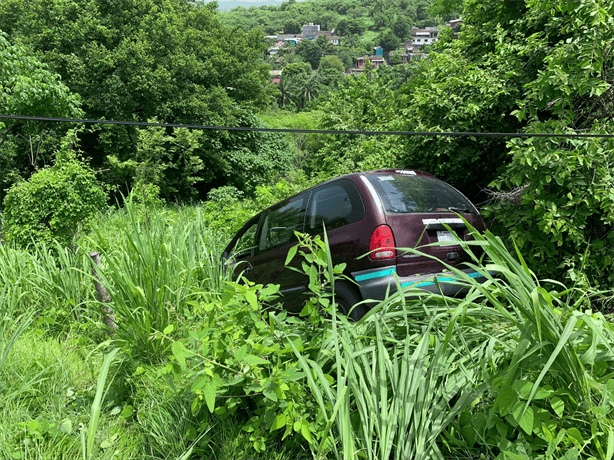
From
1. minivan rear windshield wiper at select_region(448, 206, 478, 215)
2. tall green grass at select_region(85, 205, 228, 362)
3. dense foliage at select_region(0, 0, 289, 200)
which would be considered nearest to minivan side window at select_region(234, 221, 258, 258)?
tall green grass at select_region(85, 205, 228, 362)

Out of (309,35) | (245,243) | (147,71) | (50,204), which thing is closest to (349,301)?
(245,243)

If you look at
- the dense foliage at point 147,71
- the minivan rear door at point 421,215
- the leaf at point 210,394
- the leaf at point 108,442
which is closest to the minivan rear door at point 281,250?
the minivan rear door at point 421,215

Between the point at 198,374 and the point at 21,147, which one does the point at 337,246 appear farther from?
the point at 21,147

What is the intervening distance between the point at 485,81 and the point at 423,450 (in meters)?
5.80

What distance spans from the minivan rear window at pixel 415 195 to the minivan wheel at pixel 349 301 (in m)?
0.74

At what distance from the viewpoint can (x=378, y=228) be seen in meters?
3.49

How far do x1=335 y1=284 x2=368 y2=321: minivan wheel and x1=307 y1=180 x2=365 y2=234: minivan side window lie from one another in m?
0.57

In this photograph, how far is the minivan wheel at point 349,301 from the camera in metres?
3.52

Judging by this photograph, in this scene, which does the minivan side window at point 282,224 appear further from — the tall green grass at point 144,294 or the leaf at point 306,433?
the leaf at point 306,433

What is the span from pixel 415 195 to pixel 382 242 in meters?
0.63

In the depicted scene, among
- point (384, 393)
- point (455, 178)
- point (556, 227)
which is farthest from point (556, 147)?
point (384, 393)

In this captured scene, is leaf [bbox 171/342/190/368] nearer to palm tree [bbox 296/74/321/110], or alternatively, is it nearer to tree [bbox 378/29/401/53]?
palm tree [bbox 296/74/321/110]

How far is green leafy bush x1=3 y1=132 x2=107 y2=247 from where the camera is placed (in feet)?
27.3

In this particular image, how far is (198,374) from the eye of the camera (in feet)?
5.85
